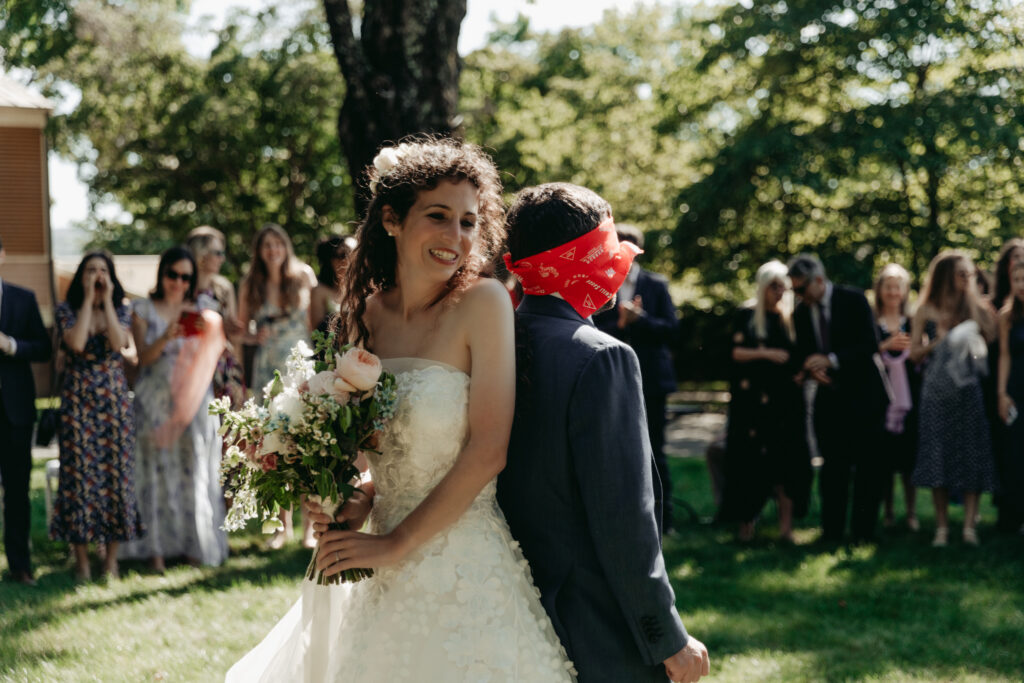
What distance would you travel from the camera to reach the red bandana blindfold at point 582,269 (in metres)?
2.74

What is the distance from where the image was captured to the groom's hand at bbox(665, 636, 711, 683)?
255cm

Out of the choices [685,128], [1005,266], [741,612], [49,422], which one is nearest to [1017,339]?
[1005,266]

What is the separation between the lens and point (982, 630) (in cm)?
578

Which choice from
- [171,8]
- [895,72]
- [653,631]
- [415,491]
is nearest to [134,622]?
[415,491]

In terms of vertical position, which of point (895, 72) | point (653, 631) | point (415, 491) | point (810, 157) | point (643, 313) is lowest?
point (653, 631)

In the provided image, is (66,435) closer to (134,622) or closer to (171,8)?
(134,622)

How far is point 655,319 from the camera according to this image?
820 cm

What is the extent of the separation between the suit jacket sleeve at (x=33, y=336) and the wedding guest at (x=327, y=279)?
1888 millimetres

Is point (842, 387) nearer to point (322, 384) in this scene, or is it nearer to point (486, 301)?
point (486, 301)

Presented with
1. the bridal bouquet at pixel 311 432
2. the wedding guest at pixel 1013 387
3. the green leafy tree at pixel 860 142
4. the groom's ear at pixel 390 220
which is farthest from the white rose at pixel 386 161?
the green leafy tree at pixel 860 142

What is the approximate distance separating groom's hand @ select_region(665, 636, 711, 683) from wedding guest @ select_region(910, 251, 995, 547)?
6299 millimetres

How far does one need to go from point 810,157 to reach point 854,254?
2343 mm

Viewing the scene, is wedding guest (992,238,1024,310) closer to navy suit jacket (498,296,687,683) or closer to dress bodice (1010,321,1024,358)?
dress bodice (1010,321,1024,358)

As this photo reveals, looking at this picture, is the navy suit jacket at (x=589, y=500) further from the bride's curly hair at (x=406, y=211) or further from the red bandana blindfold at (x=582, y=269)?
the bride's curly hair at (x=406, y=211)
